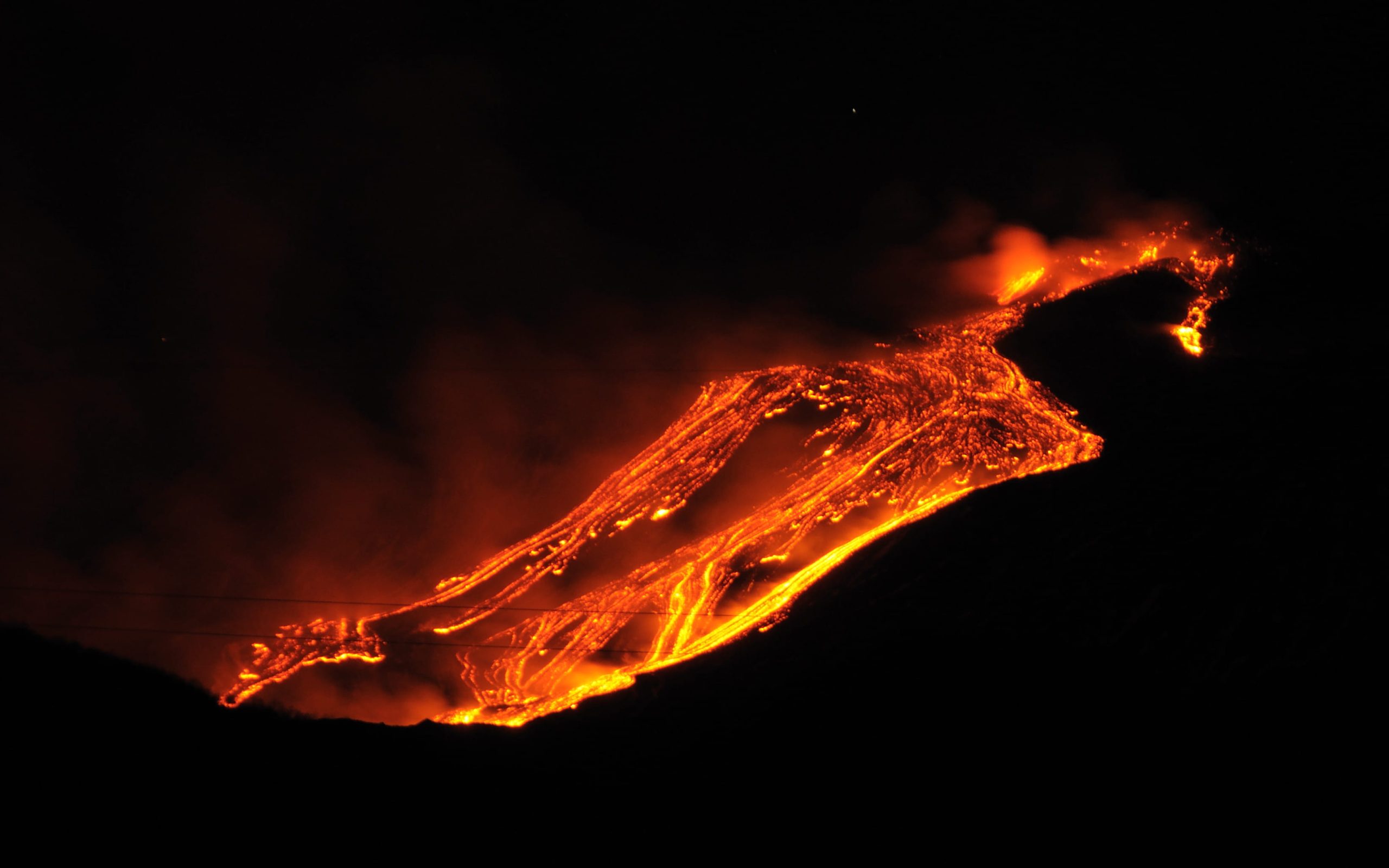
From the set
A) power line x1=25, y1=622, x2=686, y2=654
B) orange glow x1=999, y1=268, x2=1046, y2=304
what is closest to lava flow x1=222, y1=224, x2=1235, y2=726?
power line x1=25, y1=622, x2=686, y2=654

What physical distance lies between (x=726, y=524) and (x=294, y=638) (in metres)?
3.24

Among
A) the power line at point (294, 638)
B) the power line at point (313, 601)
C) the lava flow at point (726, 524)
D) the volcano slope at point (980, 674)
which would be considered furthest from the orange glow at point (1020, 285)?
the power line at point (294, 638)

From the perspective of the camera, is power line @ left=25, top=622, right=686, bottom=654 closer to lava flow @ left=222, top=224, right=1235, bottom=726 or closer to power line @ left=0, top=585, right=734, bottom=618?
lava flow @ left=222, top=224, right=1235, bottom=726

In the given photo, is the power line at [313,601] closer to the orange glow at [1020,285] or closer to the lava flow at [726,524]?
the lava flow at [726,524]

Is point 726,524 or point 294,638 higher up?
point 294,638

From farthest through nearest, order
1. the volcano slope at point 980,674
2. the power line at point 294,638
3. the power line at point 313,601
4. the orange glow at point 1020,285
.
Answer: the orange glow at point 1020,285 → the power line at point 313,601 → the power line at point 294,638 → the volcano slope at point 980,674

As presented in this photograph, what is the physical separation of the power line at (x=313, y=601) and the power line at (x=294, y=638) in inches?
12.8

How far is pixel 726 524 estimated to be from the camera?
6.73m

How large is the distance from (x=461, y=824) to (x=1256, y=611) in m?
5.15

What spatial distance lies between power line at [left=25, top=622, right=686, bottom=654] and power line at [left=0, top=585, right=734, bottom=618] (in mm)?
326

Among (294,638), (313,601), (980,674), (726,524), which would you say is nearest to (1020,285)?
(726,524)

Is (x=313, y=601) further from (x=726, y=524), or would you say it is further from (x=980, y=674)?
(x=980, y=674)

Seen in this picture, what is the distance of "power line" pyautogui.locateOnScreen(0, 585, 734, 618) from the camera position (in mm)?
5871

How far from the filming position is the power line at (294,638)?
18.4 feet
